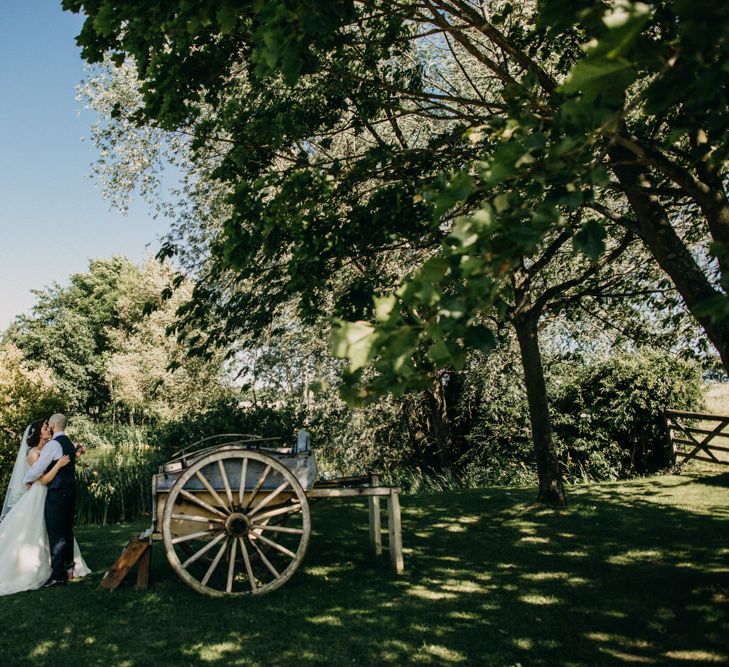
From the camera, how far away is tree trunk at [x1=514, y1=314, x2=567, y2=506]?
32.7 feet

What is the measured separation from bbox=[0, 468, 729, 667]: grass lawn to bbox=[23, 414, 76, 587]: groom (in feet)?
1.09

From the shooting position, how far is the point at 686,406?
15.4m

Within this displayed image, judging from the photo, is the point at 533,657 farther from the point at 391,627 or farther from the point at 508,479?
the point at 508,479

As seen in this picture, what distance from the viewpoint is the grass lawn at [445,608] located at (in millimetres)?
4855

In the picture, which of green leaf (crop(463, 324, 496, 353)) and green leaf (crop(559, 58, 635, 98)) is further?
green leaf (crop(463, 324, 496, 353))

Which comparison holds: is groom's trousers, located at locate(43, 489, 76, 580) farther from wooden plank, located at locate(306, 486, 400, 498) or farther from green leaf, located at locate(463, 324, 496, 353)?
green leaf, located at locate(463, 324, 496, 353)

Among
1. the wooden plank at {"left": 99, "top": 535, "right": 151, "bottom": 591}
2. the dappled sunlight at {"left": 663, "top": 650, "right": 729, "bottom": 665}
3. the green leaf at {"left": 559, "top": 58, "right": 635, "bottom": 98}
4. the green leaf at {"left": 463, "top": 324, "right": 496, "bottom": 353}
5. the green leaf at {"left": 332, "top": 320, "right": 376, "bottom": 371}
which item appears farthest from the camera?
the wooden plank at {"left": 99, "top": 535, "right": 151, "bottom": 591}

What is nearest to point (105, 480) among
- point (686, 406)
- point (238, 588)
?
point (238, 588)

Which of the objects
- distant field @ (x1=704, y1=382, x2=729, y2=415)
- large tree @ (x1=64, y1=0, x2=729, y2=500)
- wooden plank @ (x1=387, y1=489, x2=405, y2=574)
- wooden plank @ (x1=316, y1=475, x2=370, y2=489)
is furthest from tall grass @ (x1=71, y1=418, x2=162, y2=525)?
distant field @ (x1=704, y1=382, x2=729, y2=415)

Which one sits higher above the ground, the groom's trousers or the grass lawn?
the groom's trousers

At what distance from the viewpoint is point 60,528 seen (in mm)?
7355

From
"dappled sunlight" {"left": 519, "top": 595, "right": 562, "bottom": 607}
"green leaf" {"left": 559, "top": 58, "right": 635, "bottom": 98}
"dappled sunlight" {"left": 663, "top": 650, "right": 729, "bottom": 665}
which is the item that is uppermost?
"green leaf" {"left": 559, "top": 58, "right": 635, "bottom": 98}

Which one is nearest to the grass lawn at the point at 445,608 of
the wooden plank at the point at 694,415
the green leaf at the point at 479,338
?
the green leaf at the point at 479,338

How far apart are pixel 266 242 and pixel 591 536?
219 inches
